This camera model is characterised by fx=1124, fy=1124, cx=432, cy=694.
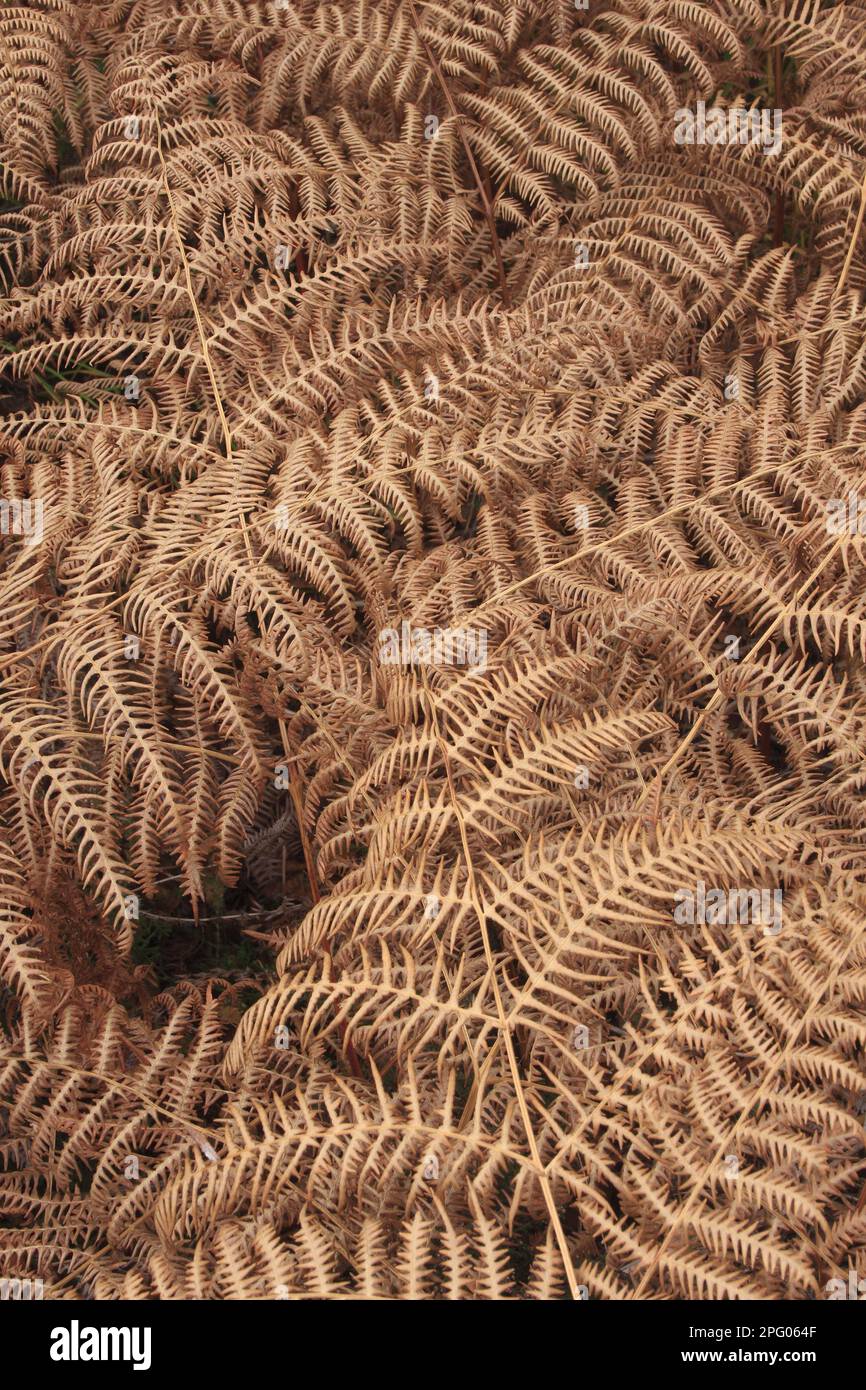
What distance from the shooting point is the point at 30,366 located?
126 inches

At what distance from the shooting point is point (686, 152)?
3.33 metres

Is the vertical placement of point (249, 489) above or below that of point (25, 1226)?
above

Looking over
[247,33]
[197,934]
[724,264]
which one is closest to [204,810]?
[197,934]

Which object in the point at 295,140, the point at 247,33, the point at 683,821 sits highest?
the point at 247,33

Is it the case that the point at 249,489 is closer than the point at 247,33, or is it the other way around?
the point at 249,489

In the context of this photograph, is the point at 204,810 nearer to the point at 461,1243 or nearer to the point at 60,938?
the point at 60,938

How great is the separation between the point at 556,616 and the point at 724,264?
3.96ft

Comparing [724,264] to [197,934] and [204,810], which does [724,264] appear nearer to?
[204,810]

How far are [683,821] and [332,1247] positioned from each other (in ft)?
3.39

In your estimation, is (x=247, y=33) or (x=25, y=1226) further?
(x=247, y=33)

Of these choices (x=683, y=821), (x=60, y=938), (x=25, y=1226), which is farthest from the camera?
(x=60, y=938)
